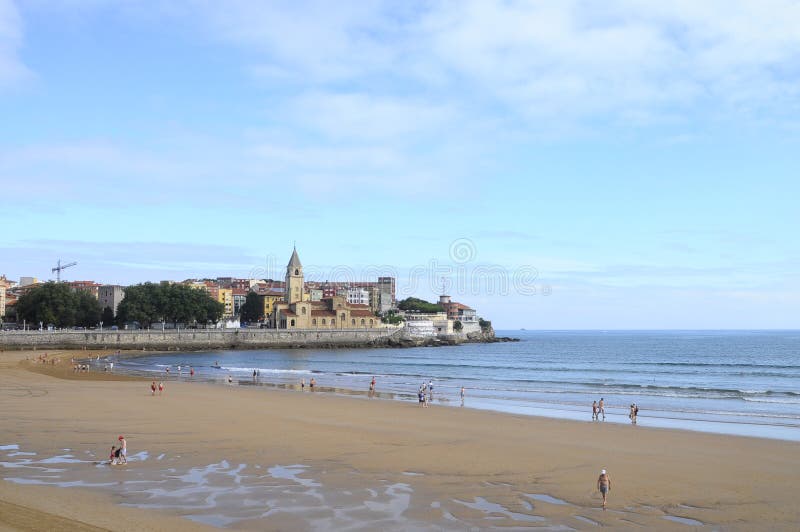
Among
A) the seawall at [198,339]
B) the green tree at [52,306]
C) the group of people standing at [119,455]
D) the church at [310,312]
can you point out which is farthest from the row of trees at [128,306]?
the group of people standing at [119,455]

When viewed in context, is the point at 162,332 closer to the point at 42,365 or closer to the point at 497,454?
the point at 42,365

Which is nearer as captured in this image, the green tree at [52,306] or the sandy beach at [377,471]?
the sandy beach at [377,471]

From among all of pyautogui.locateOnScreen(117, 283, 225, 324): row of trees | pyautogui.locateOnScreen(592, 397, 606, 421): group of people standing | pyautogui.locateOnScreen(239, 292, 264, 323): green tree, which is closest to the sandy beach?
pyautogui.locateOnScreen(592, 397, 606, 421): group of people standing

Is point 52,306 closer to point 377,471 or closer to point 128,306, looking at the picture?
point 128,306

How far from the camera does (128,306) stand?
118312mm

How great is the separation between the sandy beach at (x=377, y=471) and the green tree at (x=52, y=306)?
270ft

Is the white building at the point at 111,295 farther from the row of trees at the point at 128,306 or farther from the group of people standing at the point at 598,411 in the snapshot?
the group of people standing at the point at 598,411

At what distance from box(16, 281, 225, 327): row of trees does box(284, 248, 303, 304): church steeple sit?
1647 cm

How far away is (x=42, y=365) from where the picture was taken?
6706 centimetres

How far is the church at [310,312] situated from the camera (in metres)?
135

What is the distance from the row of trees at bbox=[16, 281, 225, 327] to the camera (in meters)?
110

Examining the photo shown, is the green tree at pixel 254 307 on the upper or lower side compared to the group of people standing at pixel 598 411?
upper

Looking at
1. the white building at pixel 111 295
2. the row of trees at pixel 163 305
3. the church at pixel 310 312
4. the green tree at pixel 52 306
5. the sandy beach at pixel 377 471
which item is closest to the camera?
the sandy beach at pixel 377 471

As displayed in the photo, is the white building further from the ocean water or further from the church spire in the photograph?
the ocean water
